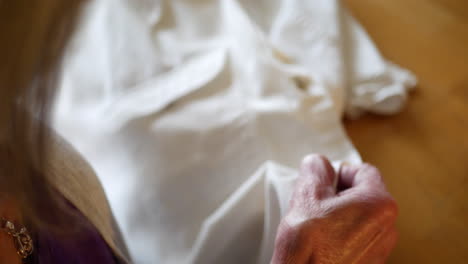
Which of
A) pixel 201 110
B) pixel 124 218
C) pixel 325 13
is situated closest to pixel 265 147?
pixel 201 110

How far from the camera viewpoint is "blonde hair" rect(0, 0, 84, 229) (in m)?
0.18

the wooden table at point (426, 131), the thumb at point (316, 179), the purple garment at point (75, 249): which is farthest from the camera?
the wooden table at point (426, 131)

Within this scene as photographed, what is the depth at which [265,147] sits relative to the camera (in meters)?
0.60

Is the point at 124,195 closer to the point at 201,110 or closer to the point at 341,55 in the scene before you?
the point at 201,110

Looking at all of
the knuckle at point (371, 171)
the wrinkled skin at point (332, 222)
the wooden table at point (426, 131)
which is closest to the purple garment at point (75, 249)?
the wrinkled skin at point (332, 222)

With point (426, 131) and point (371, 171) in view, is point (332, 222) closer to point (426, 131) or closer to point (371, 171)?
point (371, 171)

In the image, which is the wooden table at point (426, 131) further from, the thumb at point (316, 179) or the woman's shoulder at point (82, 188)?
the woman's shoulder at point (82, 188)

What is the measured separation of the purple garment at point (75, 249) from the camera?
327 millimetres

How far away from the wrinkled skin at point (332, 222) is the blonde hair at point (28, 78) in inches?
9.7

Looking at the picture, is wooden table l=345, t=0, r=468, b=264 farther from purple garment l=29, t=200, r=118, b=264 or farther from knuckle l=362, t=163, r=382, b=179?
purple garment l=29, t=200, r=118, b=264

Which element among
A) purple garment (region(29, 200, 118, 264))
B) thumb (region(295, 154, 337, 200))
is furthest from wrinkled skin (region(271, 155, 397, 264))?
purple garment (region(29, 200, 118, 264))

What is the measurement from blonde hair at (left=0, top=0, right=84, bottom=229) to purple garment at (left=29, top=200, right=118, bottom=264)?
3.7 inches

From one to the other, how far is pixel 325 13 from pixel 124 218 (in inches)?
19.5

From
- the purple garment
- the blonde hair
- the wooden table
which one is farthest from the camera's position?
the wooden table
